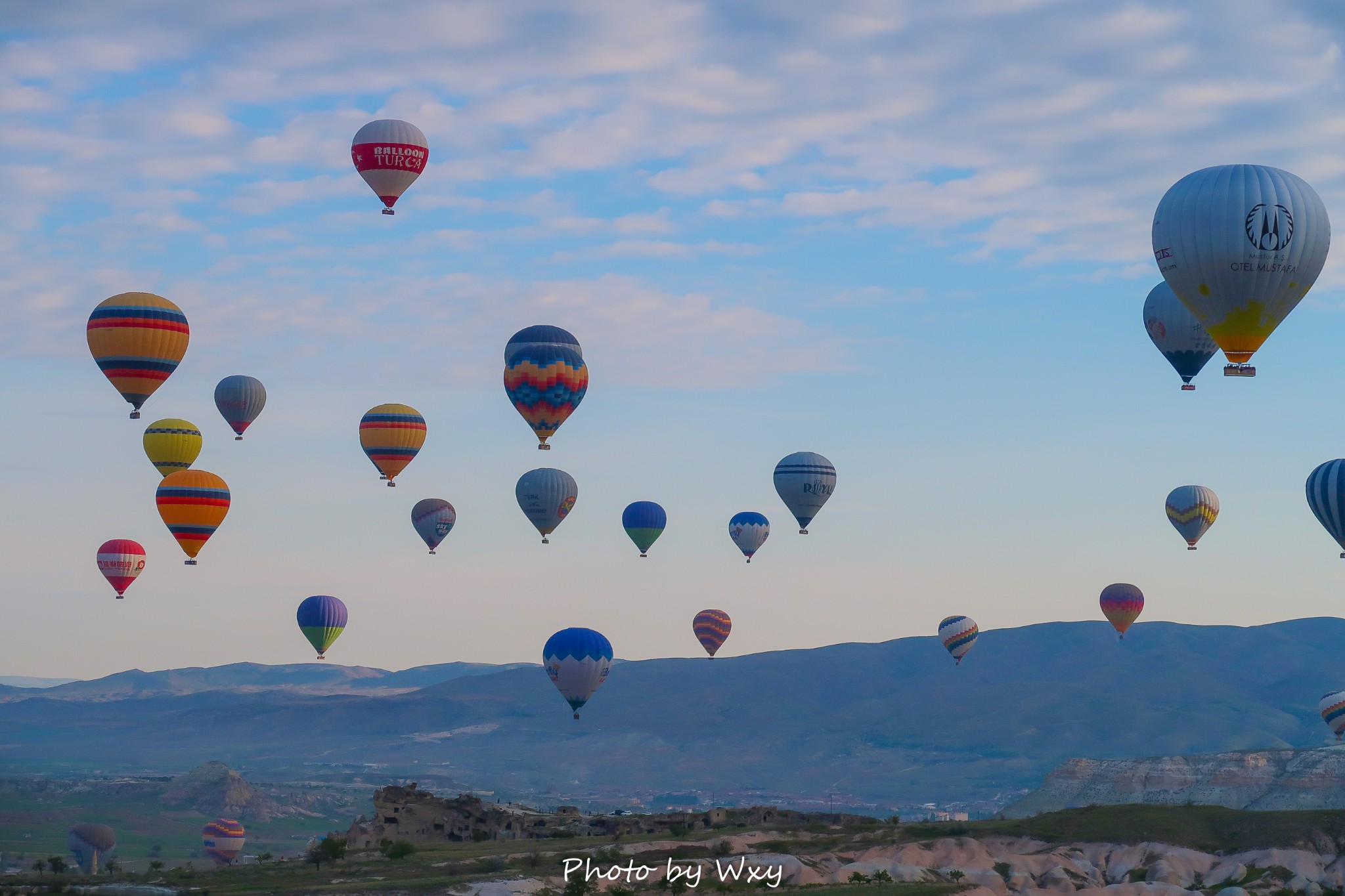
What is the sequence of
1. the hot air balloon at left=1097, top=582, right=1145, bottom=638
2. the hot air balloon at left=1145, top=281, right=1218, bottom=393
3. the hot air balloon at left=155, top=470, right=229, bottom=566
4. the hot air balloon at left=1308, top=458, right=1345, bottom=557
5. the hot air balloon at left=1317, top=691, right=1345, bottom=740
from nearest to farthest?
the hot air balloon at left=1308, top=458, right=1345, bottom=557 → the hot air balloon at left=1145, top=281, right=1218, bottom=393 → the hot air balloon at left=155, top=470, right=229, bottom=566 → the hot air balloon at left=1317, top=691, right=1345, bottom=740 → the hot air balloon at left=1097, top=582, right=1145, bottom=638

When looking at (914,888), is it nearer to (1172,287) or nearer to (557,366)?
(1172,287)

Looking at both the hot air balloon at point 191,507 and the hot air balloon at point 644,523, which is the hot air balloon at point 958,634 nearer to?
the hot air balloon at point 644,523

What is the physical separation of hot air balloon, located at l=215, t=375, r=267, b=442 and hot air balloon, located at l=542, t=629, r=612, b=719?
32.7 metres

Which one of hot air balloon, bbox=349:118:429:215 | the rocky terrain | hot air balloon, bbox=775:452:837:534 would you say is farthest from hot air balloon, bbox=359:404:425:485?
the rocky terrain

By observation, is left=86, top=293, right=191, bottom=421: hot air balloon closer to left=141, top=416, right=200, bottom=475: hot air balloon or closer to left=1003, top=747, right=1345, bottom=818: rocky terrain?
left=141, top=416, right=200, bottom=475: hot air balloon

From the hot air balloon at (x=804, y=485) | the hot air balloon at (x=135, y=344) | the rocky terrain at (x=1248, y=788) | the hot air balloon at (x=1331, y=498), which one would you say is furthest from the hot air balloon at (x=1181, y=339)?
the rocky terrain at (x=1248, y=788)

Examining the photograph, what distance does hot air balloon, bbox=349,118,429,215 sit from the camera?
101750 millimetres

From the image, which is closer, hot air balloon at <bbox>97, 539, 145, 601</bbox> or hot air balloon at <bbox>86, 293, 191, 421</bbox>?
hot air balloon at <bbox>86, 293, 191, 421</bbox>

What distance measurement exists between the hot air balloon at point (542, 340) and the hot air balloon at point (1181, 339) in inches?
1525

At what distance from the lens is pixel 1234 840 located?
353 ft

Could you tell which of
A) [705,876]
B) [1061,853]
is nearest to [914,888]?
[705,876]

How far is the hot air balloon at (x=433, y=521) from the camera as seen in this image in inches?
5502

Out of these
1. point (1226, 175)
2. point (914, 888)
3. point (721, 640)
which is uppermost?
point (1226, 175)

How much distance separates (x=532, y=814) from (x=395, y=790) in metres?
10.5
